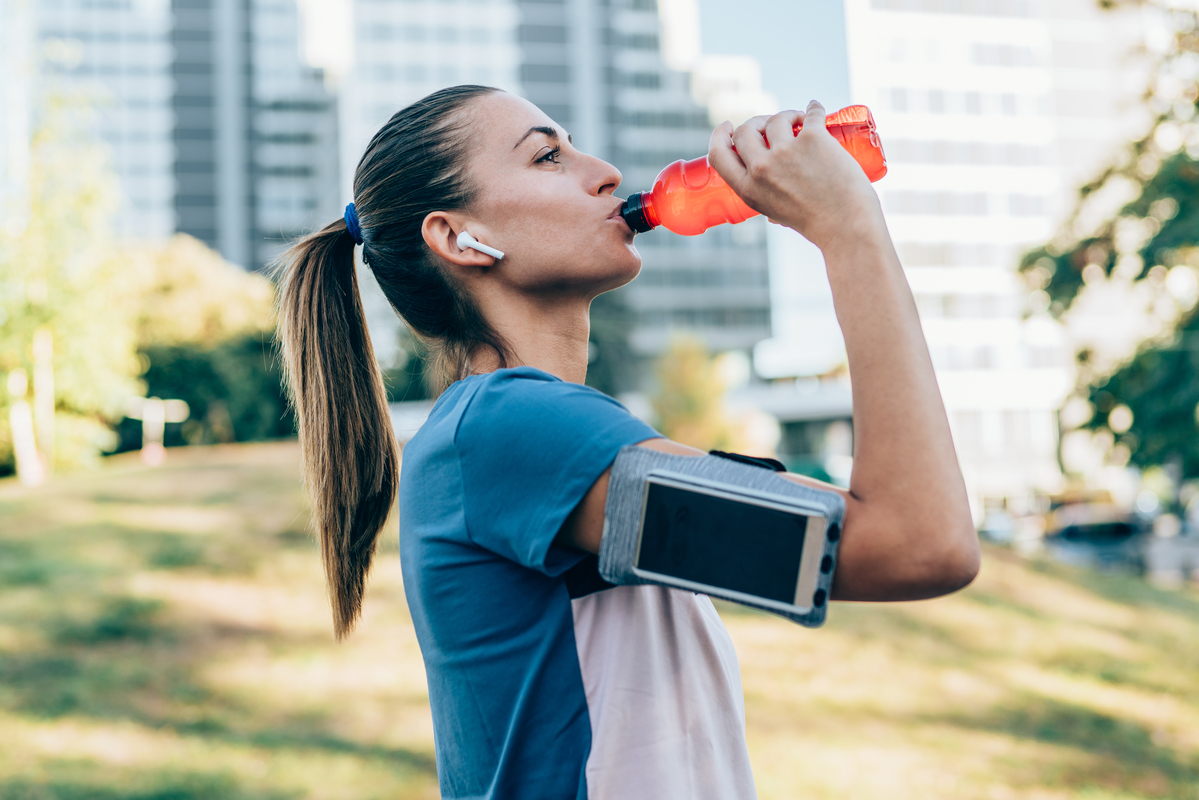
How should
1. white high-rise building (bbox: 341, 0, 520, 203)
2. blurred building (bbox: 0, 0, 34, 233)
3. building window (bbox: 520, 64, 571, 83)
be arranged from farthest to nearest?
building window (bbox: 520, 64, 571, 83)
white high-rise building (bbox: 341, 0, 520, 203)
blurred building (bbox: 0, 0, 34, 233)

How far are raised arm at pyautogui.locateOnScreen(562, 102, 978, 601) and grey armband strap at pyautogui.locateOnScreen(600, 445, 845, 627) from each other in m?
0.03

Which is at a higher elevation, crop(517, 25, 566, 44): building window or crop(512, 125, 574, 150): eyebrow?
crop(517, 25, 566, 44): building window

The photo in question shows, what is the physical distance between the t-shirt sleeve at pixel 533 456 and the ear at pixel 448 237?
16.3 inches

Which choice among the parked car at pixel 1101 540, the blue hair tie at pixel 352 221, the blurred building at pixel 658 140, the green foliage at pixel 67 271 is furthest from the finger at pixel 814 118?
the blurred building at pixel 658 140

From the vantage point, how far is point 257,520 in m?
10.7

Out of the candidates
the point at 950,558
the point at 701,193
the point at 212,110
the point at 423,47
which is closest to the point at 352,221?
the point at 701,193

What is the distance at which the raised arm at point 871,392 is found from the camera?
99 centimetres

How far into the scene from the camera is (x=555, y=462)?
3.45ft

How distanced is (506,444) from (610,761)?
43 centimetres

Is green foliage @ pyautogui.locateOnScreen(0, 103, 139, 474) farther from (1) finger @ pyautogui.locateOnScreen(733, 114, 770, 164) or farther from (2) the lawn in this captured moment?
(1) finger @ pyautogui.locateOnScreen(733, 114, 770, 164)

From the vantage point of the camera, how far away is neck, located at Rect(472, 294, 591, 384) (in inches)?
59.5

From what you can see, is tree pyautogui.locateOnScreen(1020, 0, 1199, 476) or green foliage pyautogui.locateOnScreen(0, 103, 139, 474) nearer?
tree pyautogui.locateOnScreen(1020, 0, 1199, 476)

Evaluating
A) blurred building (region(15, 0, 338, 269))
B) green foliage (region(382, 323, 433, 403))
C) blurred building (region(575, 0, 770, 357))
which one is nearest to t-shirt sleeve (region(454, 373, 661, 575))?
green foliage (region(382, 323, 433, 403))

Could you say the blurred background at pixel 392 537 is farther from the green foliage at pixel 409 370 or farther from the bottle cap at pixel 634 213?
the bottle cap at pixel 634 213
